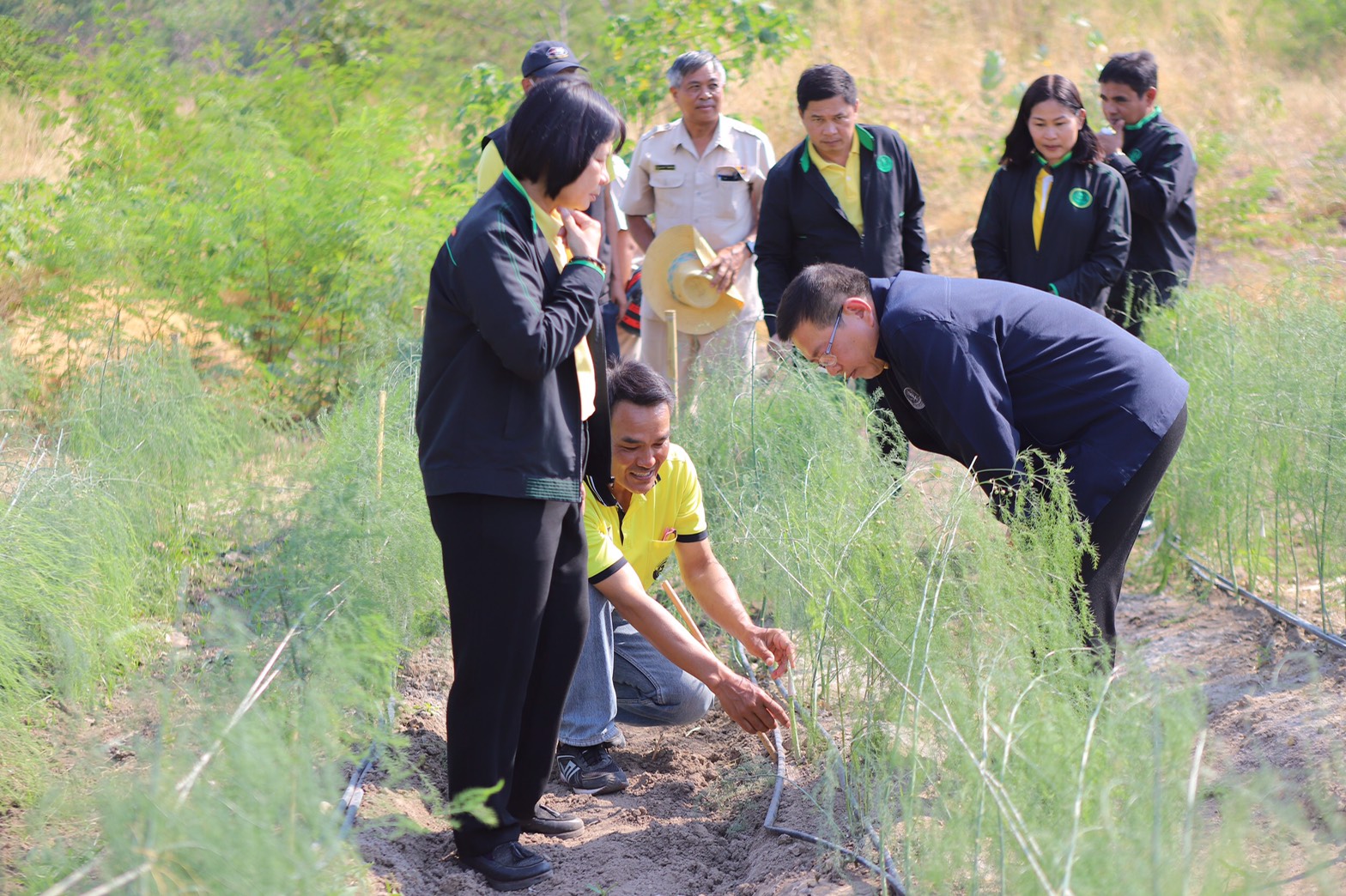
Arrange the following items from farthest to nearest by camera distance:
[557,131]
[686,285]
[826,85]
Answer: [686,285], [826,85], [557,131]

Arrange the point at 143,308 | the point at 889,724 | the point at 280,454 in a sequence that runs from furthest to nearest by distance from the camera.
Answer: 1. the point at 143,308
2. the point at 280,454
3. the point at 889,724

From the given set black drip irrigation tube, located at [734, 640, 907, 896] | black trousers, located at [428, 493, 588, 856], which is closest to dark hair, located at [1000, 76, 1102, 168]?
black drip irrigation tube, located at [734, 640, 907, 896]

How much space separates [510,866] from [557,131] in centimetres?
168

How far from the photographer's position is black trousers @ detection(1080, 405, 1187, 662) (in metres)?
3.24

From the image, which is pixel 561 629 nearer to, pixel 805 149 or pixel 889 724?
pixel 889 724

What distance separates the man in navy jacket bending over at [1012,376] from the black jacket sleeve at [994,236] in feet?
6.46

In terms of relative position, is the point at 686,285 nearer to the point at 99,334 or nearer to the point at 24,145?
the point at 99,334

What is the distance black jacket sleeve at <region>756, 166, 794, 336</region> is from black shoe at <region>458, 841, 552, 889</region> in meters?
2.79

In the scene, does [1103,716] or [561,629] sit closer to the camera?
[1103,716]

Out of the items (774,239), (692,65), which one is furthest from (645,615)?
(692,65)

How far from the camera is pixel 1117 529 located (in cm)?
329

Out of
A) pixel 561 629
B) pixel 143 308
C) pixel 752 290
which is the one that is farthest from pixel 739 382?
pixel 143 308

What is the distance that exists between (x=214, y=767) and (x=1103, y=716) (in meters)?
1.78

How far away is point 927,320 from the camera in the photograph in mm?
3057
